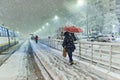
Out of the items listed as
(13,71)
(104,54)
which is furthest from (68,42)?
(13,71)

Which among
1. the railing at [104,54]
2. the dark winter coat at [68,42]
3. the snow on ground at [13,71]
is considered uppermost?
the dark winter coat at [68,42]

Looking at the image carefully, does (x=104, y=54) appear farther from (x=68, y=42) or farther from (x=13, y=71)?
(x=13, y=71)

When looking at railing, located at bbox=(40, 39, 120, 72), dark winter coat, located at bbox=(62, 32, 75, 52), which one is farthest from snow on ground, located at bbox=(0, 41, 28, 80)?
railing, located at bbox=(40, 39, 120, 72)

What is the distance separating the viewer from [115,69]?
10484 millimetres

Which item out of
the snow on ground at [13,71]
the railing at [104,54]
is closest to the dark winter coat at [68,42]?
the railing at [104,54]

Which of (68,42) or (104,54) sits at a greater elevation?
(68,42)

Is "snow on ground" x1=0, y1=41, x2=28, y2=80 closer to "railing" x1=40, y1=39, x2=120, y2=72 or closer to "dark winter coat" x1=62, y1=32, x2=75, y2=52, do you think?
"dark winter coat" x1=62, y1=32, x2=75, y2=52

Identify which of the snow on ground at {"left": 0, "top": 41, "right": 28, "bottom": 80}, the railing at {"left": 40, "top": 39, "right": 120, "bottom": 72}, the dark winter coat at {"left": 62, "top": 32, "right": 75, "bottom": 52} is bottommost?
the snow on ground at {"left": 0, "top": 41, "right": 28, "bottom": 80}

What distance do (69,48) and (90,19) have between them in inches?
2105

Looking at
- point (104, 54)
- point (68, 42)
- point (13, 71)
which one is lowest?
point (13, 71)

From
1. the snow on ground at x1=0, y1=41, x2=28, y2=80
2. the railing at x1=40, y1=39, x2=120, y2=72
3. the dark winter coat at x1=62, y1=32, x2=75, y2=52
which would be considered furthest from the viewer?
the dark winter coat at x1=62, y1=32, x2=75, y2=52

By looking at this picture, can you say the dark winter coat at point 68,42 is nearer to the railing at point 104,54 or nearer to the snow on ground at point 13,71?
the railing at point 104,54

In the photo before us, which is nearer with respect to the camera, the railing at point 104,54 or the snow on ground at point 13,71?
the railing at point 104,54

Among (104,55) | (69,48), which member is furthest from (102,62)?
(69,48)
